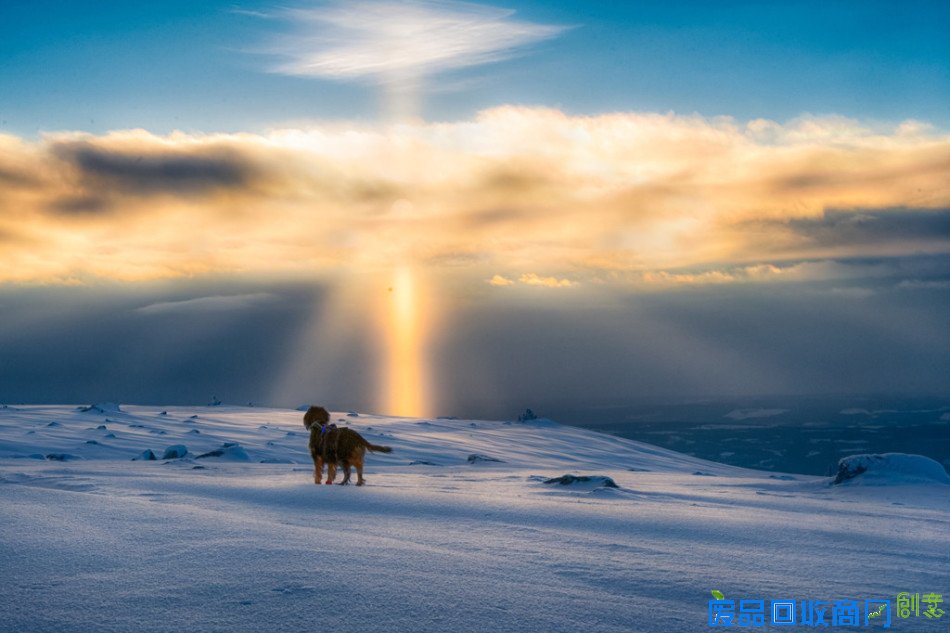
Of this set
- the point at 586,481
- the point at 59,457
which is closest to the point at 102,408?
the point at 59,457

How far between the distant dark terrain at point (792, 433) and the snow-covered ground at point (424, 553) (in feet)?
132

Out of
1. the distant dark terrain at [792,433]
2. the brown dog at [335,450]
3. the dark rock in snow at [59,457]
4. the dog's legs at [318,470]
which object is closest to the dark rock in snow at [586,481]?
the brown dog at [335,450]

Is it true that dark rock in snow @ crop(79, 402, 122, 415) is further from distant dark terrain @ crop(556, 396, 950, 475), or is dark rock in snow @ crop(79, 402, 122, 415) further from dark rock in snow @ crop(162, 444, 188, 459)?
distant dark terrain @ crop(556, 396, 950, 475)

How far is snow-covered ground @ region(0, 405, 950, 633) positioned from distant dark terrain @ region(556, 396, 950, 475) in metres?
40.3

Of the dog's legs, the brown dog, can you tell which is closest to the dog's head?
the brown dog

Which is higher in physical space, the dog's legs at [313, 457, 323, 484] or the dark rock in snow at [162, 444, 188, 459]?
the dog's legs at [313, 457, 323, 484]

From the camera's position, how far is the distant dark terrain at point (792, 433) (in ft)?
258

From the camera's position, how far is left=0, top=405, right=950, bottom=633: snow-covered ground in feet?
8.00

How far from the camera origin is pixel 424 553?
3.38 m

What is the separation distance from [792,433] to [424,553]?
11119cm

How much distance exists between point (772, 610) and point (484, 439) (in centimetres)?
1664

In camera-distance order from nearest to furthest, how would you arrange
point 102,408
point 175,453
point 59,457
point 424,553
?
1. point 424,553
2. point 59,457
3. point 175,453
4. point 102,408

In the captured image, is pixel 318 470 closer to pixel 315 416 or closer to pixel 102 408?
pixel 315 416

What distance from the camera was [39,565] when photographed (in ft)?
9.57
